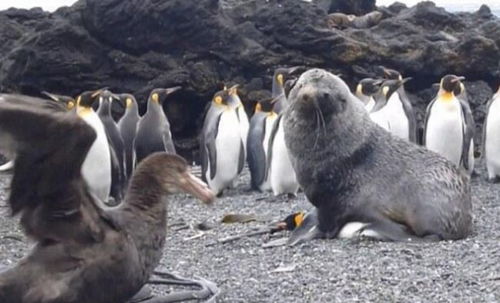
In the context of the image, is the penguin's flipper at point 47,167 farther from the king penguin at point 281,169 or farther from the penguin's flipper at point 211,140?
the penguin's flipper at point 211,140

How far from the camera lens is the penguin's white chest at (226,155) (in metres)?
13.4

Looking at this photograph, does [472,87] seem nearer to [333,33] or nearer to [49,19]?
[333,33]

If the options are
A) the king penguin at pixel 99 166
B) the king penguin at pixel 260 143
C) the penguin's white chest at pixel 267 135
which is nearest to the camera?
the king penguin at pixel 99 166

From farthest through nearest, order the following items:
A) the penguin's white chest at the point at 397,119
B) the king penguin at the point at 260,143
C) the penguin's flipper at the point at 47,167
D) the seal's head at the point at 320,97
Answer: the penguin's white chest at the point at 397,119
the king penguin at the point at 260,143
the seal's head at the point at 320,97
the penguin's flipper at the point at 47,167

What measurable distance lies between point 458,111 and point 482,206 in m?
2.80

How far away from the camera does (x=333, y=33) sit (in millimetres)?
17781

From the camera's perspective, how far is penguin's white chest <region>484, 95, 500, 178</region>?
13.5 metres

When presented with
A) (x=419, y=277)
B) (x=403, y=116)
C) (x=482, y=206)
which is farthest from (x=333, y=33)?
(x=419, y=277)

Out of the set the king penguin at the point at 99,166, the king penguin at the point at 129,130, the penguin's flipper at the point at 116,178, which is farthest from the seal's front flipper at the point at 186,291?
the king penguin at the point at 129,130

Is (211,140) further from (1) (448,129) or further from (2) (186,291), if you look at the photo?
(2) (186,291)

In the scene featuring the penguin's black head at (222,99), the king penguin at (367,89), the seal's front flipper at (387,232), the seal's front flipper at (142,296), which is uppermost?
the seal's front flipper at (142,296)

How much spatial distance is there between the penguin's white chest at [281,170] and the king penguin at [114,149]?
1.74 m

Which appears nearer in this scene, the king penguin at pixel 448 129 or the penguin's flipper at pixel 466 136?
the king penguin at pixel 448 129

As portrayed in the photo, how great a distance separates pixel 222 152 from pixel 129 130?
1.24 m
